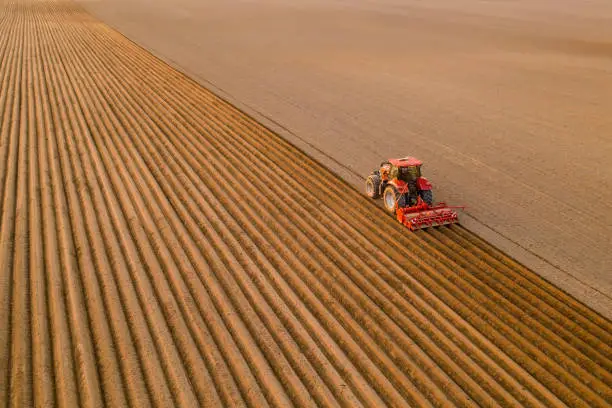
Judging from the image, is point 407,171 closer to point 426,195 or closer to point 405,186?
point 405,186

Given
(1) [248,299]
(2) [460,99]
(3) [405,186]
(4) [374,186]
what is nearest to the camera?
(1) [248,299]

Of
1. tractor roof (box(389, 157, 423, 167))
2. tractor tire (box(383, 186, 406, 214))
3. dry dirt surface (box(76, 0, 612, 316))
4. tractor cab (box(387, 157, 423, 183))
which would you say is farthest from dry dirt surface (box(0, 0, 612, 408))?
dry dirt surface (box(76, 0, 612, 316))

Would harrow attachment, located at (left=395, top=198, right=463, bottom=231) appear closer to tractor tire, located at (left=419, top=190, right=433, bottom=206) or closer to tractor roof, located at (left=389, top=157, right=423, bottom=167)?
tractor tire, located at (left=419, top=190, right=433, bottom=206)

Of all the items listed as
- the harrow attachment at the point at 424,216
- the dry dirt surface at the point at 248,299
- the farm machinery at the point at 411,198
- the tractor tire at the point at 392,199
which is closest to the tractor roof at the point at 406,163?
the farm machinery at the point at 411,198

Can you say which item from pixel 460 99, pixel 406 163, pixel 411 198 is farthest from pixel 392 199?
pixel 460 99

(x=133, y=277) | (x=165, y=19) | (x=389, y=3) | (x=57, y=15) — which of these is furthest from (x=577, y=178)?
(x=389, y=3)

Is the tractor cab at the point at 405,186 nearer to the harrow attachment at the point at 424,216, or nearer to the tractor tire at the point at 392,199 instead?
the tractor tire at the point at 392,199
